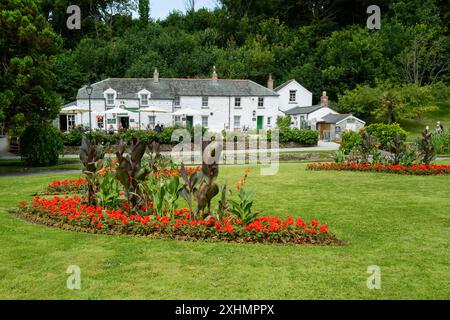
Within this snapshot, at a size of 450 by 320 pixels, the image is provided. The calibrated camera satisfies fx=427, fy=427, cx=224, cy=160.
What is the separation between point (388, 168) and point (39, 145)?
54.9 feet

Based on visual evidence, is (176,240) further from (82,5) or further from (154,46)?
(82,5)

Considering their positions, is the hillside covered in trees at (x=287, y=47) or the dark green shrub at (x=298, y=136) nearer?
the dark green shrub at (x=298, y=136)

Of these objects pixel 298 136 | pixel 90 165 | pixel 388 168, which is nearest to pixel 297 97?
pixel 298 136

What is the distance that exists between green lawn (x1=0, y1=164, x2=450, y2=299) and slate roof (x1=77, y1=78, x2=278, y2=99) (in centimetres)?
3483

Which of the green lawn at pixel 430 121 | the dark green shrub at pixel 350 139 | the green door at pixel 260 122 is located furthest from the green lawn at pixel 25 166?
the green lawn at pixel 430 121

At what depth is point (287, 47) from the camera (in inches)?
2386

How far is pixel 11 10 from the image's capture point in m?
19.1

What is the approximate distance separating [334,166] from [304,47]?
44.2 metres

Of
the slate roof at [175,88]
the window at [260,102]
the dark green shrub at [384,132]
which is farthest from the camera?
the window at [260,102]

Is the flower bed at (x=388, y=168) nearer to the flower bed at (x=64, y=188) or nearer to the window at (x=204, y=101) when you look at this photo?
the flower bed at (x=64, y=188)

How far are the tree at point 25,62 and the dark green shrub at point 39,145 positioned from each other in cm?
117

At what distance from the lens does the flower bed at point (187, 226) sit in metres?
7.74

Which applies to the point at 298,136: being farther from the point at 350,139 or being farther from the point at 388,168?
the point at 388,168
